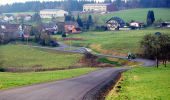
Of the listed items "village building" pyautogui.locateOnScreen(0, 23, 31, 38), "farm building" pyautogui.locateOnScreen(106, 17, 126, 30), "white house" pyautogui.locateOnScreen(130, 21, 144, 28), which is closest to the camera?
"village building" pyautogui.locateOnScreen(0, 23, 31, 38)

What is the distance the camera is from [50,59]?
299 feet

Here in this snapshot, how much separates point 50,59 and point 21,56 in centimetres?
785

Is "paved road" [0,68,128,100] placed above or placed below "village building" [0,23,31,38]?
above

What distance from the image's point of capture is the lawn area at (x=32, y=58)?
81.8 meters

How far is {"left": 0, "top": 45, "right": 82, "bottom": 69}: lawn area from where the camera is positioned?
8181cm

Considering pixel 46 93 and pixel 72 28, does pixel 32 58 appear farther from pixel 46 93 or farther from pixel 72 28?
pixel 72 28

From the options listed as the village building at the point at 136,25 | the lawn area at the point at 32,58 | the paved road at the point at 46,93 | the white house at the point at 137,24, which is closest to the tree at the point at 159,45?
the lawn area at the point at 32,58

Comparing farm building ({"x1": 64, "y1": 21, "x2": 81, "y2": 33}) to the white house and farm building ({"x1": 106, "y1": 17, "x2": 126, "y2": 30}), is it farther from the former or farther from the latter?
the white house

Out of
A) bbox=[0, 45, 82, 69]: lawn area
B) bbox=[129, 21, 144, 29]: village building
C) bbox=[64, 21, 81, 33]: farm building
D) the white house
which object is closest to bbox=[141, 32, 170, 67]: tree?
bbox=[0, 45, 82, 69]: lawn area

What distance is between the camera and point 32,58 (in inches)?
3622

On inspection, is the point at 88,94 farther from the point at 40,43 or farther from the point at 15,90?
the point at 40,43

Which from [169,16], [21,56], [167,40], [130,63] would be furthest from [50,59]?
[169,16]

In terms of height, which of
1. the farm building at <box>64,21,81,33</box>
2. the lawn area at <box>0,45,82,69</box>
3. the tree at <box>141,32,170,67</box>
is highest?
the tree at <box>141,32,170,67</box>

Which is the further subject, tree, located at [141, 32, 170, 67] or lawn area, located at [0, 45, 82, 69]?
lawn area, located at [0, 45, 82, 69]
